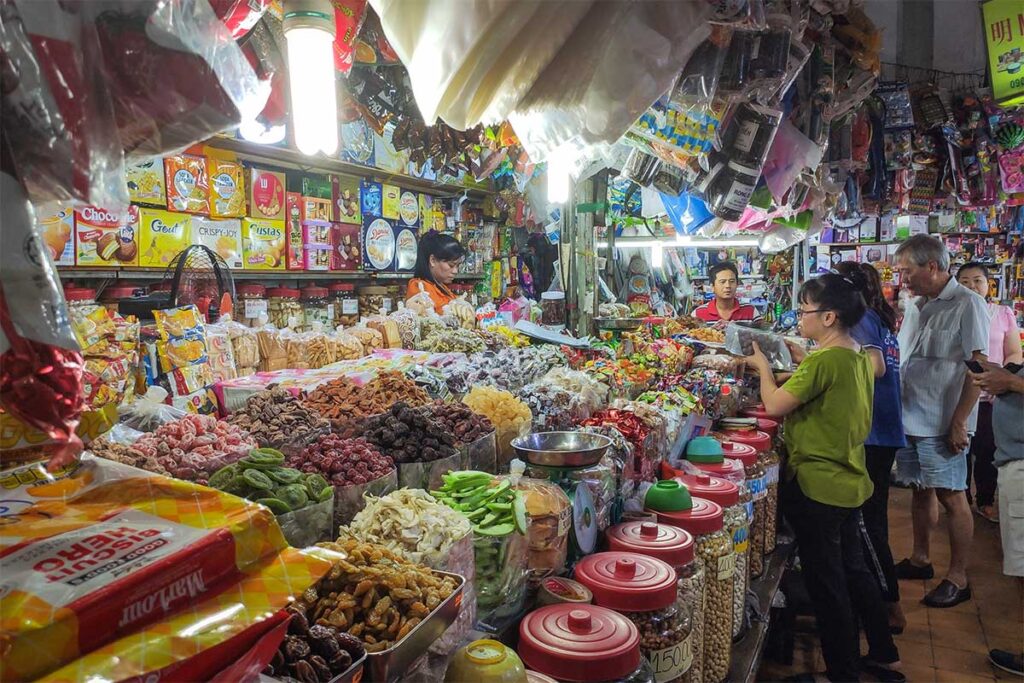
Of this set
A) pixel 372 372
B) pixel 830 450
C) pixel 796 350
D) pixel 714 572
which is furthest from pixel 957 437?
pixel 372 372

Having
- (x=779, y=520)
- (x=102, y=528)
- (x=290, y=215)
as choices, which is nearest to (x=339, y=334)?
(x=290, y=215)

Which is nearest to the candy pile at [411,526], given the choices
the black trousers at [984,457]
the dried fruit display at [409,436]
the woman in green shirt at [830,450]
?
Answer: the dried fruit display at [409,436]

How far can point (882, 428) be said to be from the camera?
130 inches

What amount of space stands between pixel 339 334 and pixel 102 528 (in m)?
2.06

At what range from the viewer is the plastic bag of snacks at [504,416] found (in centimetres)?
177

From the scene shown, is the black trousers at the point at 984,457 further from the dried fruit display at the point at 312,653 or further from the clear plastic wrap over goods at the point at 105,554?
the clear plastic wrap over goods at the point at 105,554

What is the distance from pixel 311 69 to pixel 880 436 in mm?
3316

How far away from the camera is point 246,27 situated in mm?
786

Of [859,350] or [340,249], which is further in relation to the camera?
[340,249]

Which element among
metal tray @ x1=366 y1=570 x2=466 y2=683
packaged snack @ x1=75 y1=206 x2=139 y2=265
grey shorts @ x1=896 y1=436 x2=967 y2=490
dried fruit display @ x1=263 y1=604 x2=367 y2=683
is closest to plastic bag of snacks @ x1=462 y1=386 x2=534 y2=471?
metal tray @ x1=366 y1=570 x2=466 y2=683

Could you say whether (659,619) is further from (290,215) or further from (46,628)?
(290,215)

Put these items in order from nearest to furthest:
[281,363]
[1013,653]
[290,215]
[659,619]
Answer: [659,619]
[281,363]
[1013,653]
[290,215]

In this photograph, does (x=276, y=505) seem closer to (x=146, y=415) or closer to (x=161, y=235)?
(x=146, y=415)

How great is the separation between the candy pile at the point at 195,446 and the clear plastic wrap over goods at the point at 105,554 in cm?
48
